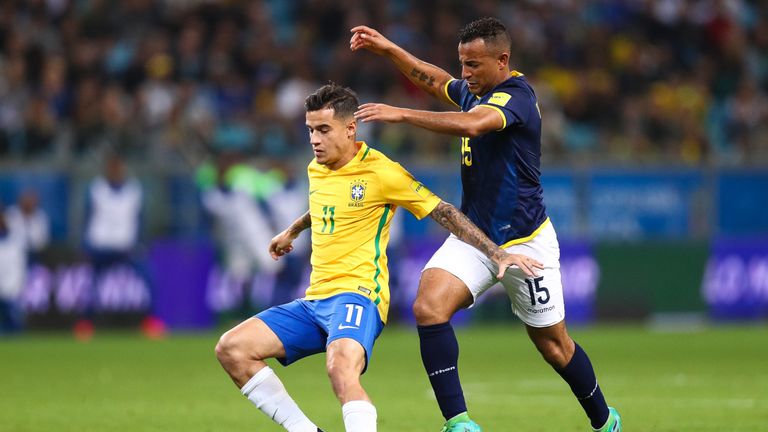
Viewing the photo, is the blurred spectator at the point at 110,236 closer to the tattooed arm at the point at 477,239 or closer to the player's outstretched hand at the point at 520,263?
the tattooed arm at the point at 477,239

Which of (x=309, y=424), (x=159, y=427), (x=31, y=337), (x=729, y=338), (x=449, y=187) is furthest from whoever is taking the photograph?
(x=449, y=187)

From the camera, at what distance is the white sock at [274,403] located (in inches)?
291

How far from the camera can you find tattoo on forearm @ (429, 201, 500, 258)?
755cm

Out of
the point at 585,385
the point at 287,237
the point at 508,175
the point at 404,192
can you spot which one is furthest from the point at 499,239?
the point at 287,237

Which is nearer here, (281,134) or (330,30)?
(281,134)

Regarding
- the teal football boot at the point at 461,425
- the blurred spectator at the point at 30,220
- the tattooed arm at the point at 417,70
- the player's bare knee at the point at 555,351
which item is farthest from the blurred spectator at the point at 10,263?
the teal football boot at the point at 461,425

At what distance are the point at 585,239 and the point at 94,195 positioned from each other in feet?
24.5

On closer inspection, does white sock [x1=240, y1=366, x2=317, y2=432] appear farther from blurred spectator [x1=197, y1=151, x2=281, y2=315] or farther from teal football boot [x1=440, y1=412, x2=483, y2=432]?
blurred spectator [x1=197, y1=151, x2=281, y2=315]

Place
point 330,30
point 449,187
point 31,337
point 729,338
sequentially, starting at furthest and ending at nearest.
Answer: point 330,30, point 449,187, point 31,337, point 729,338

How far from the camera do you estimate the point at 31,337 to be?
1875 cm

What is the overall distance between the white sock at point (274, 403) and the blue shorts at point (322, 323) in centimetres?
16

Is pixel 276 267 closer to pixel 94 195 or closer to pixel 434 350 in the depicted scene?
pixel 94 195

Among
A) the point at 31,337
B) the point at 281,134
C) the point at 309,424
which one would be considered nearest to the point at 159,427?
the point at 309,424

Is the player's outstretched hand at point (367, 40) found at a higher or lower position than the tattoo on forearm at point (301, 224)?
higher
